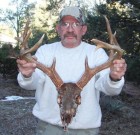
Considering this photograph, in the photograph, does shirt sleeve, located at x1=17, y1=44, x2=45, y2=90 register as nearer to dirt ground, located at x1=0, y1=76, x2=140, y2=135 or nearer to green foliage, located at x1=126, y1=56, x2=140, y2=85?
dirt ground, located at x1=0, y1=76, x2=140, y2=135

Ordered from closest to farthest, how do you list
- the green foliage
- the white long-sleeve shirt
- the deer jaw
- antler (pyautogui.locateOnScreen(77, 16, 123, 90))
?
the deer jaw < antler (pyautogui.locateOnScreen(77, 16, 123, 90)) < the white long-sleeve shirt < the green foliage

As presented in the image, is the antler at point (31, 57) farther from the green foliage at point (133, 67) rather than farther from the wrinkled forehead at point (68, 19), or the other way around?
the green foliage at point (133, 67)

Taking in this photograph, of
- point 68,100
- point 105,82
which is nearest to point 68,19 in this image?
point 105,82

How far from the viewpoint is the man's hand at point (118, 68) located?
4359 mm

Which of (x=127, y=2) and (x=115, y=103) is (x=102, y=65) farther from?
(x=127, y=2)

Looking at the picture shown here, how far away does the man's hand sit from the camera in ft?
14.3

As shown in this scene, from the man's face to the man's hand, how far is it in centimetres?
68

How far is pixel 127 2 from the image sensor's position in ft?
54.7

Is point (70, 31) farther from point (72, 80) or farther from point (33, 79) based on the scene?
point (33, 79)

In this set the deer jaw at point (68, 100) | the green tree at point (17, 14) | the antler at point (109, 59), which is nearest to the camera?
the deer jaw at point (68, 100)

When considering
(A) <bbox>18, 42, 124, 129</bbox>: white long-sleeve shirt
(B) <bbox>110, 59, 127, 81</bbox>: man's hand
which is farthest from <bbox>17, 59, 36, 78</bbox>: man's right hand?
(B) <bbox>110, 59, 127, 81</bbox>: man's hand

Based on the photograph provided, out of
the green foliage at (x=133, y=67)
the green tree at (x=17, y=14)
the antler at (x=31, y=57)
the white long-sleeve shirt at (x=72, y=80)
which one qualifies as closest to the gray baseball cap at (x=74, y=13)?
the white long-sleeve shirt at (x=72, y=80)

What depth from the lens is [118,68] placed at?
4363 millimetres

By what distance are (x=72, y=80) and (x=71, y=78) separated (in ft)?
0.13
